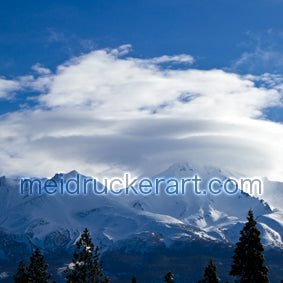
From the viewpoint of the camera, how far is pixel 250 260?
211 ft

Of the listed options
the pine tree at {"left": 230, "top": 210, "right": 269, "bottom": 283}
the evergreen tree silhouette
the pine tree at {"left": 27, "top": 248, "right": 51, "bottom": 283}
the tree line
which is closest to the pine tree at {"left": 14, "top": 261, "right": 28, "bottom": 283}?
the evergreen tree silhouette

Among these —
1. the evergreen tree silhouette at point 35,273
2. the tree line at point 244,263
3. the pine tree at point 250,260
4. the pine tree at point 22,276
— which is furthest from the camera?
the pine tree at point 22,276

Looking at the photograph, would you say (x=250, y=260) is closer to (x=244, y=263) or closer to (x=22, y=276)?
(x=244, y=263)

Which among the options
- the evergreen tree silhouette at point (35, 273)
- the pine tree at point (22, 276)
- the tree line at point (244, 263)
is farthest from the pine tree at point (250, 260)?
the pine tree at point (22, 276)

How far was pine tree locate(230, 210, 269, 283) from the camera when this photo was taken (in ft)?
210

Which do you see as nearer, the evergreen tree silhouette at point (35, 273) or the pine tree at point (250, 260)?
the pine tree at point (250, 260)

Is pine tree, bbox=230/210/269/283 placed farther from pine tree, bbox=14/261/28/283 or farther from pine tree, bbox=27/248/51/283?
pine tree, bbox=14/261/28/283

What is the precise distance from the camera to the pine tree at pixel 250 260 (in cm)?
6406

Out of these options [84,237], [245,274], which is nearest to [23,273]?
[84,237]

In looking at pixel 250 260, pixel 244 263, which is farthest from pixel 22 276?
pixel 250 260

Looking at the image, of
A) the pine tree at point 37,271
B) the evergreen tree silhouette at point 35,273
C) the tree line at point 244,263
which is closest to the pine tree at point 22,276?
the evergreen tree silhouette at point 35,273

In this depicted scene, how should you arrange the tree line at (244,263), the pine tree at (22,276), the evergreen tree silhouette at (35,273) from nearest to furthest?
the tree line at (244,263) < the evergreen tree silhouette at (35,273) < the pine tree at (22,276)

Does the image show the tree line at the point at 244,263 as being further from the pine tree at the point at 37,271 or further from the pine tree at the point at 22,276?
the pine tree at the point at 22,276

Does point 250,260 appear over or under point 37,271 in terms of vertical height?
over
